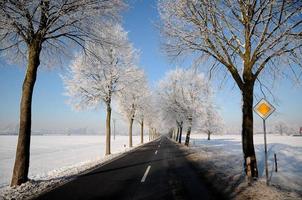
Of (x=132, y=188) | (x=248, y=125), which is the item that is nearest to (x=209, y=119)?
(x=248, y=125)

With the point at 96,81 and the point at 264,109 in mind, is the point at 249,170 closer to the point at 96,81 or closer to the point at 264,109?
the point at 264,109

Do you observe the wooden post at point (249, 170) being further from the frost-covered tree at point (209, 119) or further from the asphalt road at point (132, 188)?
the frost-covered tree at point (209, 119)

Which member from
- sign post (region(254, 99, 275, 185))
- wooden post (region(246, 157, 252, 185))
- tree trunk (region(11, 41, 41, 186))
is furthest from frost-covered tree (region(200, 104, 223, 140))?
tree trunk (region(11, 41, 41, 186))

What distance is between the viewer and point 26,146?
8.77 m

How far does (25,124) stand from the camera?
8719mm

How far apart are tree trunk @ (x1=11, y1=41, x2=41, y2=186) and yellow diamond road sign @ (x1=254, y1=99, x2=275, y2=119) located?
26.7 ft

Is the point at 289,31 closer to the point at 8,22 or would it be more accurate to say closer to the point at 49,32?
the point at 49,32

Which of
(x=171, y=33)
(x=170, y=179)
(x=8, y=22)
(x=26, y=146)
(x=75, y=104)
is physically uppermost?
(x=171, y=33)

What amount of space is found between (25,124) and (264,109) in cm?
846

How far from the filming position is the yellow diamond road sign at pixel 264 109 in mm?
8633

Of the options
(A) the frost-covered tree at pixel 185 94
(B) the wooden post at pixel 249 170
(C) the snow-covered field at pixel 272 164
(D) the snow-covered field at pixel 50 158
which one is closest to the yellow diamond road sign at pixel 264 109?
(B) the wooden post at pixel 249 170

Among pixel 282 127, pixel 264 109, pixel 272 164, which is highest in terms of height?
pixel 264 109

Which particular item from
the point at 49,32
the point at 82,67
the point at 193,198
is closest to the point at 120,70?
the point at 82,67

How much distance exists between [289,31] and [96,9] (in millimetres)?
7169
